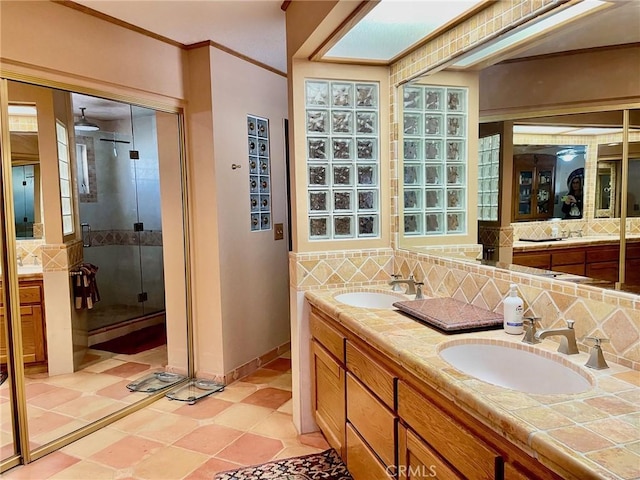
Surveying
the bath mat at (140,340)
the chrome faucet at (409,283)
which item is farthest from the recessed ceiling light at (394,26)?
the bath mat at (140,340)

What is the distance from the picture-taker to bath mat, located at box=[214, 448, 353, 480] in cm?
214

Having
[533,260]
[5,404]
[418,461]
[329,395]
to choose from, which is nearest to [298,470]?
[329,395]

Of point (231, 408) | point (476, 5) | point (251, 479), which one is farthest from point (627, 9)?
point (231, 408)

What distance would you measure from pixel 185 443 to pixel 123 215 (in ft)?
5.90

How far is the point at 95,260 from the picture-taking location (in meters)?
3.10

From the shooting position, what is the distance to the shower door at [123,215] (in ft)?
10.2

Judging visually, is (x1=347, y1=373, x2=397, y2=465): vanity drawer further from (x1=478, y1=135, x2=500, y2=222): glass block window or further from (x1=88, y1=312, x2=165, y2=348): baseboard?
(x1=88, y1=312, x2=165, y2=348): baseboard

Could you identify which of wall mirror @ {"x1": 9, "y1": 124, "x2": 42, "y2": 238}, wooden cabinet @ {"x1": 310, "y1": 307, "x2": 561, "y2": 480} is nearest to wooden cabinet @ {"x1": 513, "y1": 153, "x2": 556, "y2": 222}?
wooden cabinet @ {"x1": 310, "y1": 307, "x2": 561, "y2": 480}

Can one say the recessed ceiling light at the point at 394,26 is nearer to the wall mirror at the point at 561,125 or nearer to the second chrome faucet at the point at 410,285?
the wall mirror at the point at 561,125

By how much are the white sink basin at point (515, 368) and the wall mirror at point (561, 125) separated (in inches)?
18.2

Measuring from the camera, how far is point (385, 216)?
2.60 meters

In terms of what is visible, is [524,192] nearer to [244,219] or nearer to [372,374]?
[372,374]

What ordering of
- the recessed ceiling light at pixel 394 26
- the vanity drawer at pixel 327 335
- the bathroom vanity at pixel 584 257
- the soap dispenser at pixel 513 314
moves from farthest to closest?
the vanity drawer at pixel 327 335, the recessed ceiling light at pixel 394 26, the soap dispenser at pixel 513 314, the bathroom vanity at pixel 584 257

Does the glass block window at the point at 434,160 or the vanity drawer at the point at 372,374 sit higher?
the glass block window at the point at 434,160
